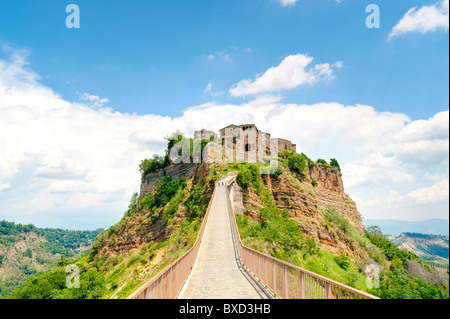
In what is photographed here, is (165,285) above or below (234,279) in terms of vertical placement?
above

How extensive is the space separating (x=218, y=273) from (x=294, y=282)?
6096 mm

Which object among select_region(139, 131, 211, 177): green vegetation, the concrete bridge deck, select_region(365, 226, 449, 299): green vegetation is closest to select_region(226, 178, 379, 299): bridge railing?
the concrete bridge deck

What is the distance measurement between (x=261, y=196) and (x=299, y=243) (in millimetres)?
8551

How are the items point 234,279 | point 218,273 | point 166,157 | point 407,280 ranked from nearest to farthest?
point 234,279
point 218,273
point 407,280
point 166,157

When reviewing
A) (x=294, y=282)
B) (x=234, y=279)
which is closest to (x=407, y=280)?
(x=234, y=279)

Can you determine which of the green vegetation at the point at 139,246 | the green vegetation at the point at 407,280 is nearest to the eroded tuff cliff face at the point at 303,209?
the green vegetation at the point at 407,280

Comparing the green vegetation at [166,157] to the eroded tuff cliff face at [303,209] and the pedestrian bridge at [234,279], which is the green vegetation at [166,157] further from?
the pedestrian bridge at [234,279]

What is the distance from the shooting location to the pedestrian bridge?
21.8ft

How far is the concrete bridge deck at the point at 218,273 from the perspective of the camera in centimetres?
1030

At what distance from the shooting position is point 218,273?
1366 cm

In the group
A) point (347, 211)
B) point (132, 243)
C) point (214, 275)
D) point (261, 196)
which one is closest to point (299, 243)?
point (261, 196)

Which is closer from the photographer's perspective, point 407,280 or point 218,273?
point 218,273

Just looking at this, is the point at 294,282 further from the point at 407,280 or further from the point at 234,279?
the point at 407,280
